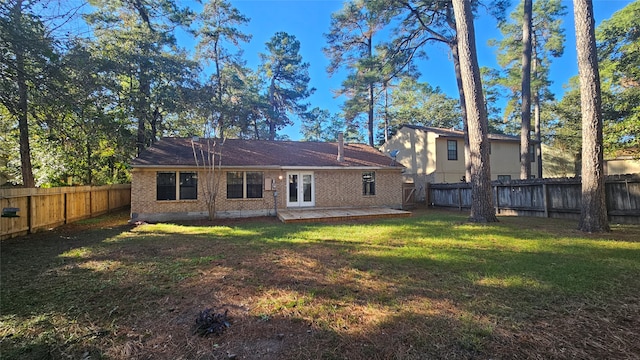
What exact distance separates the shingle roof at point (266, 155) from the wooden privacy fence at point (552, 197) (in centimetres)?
364

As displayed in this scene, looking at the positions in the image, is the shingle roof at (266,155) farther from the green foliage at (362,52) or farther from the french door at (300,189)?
the green foliage at (362,52)

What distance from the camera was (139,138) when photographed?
53.9ft

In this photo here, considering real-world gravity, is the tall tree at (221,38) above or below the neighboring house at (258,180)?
above

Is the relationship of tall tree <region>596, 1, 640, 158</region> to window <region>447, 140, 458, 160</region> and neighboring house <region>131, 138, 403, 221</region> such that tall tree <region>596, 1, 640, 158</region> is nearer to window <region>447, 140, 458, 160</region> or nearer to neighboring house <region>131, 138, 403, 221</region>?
window <region>447, 140, 458, 160</region>

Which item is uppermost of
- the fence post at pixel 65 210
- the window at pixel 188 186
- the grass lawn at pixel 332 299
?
the window at pixel 188 186

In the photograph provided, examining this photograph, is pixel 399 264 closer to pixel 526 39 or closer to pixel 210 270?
pixel 210 270

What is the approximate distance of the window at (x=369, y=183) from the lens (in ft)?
47.8

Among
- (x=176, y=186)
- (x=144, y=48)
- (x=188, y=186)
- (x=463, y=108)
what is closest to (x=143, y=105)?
(x=144, y=48)

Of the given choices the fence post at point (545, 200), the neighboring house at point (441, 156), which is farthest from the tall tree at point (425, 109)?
the fence post at point (545, 200)

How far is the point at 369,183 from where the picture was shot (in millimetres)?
14688

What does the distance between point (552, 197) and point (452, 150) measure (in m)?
9.71

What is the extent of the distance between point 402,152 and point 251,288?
19.9m

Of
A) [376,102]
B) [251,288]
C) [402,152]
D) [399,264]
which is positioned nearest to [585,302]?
[399,264]

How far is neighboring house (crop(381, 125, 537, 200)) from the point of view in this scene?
18.7m
